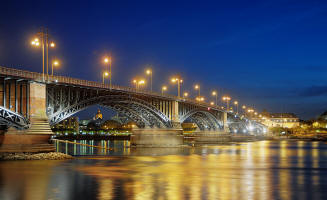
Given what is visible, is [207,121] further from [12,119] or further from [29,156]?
[29,156]

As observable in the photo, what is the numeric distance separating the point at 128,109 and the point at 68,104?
2913 centimetres

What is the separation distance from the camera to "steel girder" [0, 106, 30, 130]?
164 ft

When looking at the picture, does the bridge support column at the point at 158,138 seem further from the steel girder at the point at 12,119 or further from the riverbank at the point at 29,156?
the riverbank at the point at 29,156

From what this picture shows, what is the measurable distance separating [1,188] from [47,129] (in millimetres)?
27155

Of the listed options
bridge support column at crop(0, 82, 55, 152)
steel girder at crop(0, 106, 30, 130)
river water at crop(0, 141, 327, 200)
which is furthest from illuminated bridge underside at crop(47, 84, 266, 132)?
river water at crop(0, 141, 327, 200)

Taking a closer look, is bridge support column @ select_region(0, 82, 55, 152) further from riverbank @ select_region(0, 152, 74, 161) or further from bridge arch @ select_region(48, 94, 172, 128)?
bridge arch @ select_region(48, 94, 172, 128)

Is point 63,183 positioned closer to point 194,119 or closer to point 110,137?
point 194,119

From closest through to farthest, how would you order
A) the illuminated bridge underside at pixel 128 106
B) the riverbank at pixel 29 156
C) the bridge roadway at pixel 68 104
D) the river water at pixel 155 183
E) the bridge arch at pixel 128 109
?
the river water at pixel 155 183 → the riverbank at pixel 29 156 → the bridge roadway at pixel 68 104 → the illuminated bridge underside at pixel 128 106 → the bridge arch at pixel 128 109

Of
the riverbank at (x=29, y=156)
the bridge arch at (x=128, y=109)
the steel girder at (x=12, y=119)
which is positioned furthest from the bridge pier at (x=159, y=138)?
the riverbank at (x=29, y=156)

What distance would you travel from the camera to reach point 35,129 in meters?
53.2

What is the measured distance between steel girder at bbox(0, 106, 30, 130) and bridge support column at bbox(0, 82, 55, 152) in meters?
0.59

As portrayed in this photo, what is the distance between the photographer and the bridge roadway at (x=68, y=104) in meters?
52.1

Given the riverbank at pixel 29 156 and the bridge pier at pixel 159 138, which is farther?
the bridge pier at pixel 159 138

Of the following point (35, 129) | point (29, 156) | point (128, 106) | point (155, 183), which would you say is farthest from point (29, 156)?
point (128, 106)
